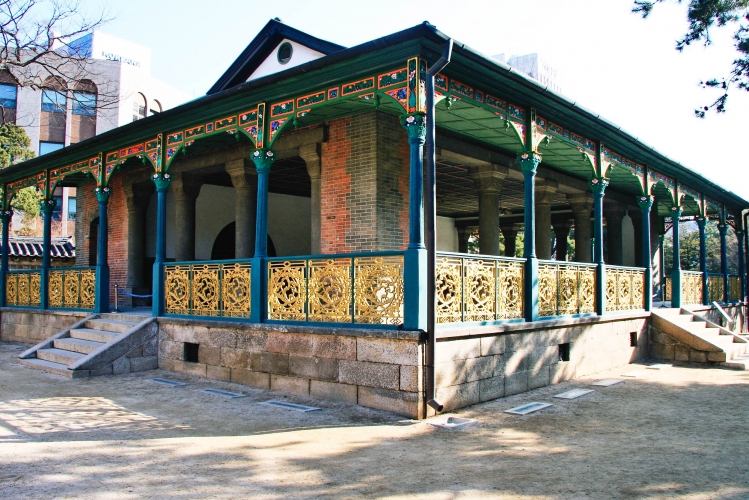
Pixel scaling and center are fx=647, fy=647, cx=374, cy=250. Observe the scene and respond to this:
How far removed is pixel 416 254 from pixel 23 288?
1155 centimetres

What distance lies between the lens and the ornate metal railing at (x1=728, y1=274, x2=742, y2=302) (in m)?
18.5

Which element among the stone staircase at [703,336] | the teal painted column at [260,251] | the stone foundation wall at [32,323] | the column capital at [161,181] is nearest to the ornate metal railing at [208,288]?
the teal painted column at [260,251]

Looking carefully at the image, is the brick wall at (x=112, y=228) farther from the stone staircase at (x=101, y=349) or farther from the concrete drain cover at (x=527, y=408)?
the concrete drain cover at (x=527, y=408)

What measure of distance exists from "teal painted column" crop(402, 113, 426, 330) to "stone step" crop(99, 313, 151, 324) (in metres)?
5.77

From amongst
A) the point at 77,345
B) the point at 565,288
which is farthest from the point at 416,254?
the point at 77,345

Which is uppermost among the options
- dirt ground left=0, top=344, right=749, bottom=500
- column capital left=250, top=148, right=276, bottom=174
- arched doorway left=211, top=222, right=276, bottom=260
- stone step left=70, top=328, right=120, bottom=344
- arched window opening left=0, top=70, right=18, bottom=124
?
arched window opening left=0, top=70, right=18, bottom=124

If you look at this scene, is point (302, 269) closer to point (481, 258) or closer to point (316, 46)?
point (481, 258)

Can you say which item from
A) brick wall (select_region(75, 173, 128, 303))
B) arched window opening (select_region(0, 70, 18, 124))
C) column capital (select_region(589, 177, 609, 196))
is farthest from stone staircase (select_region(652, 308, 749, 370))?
arched window opening (select_region(0, 70, 18, 124))

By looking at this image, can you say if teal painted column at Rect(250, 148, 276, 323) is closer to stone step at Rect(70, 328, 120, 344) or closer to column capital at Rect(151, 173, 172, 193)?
column capital at Rect(151, 173, 172, 193)

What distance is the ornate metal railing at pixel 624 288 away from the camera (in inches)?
468

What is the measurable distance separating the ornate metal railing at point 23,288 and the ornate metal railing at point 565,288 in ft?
35.3

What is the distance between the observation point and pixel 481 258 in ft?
27.4

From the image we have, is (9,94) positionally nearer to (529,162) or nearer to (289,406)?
(529,162)

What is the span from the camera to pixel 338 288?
8.04 meters
